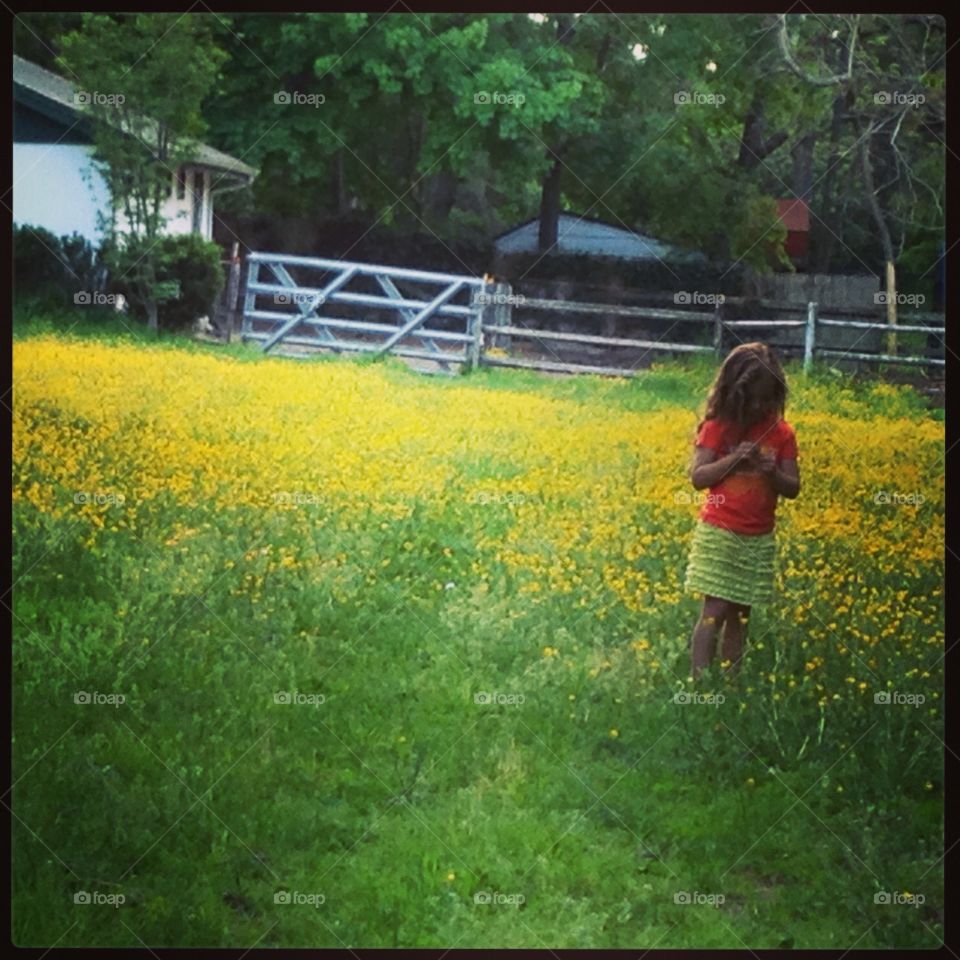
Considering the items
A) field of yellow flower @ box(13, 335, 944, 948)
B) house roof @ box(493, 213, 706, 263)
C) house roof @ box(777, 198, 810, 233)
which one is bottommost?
field of yellow flower @ box(13, 335, 944, 948)

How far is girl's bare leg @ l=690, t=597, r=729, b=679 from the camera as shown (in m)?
4.22

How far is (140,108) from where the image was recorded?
428 centimetres

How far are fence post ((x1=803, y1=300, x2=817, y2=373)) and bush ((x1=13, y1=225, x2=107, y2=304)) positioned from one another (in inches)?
65.3

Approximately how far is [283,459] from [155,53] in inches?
38.2

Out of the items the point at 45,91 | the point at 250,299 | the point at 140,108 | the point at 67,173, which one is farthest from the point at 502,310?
the point at 45,91

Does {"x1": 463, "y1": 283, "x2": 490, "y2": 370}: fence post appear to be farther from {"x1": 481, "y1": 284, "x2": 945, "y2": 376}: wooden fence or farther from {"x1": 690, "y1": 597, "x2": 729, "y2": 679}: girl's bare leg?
{"x1": 690, "y1": 597, "x2": 729, "y2": 679}: girl's bare leg

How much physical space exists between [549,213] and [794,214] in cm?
56

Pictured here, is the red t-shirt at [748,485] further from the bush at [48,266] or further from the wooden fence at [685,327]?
→ the bush at [48,266]

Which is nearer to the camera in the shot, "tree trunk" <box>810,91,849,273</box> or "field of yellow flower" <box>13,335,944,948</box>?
"field of yellow flower" <box>13,335,944,948</box>

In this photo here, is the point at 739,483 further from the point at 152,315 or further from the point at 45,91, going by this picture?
the point at 45,91

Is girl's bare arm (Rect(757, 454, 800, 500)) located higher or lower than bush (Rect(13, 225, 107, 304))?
lower

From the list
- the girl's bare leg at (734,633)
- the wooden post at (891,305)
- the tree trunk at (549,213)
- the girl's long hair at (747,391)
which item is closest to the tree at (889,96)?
the wooden post at (891,305)

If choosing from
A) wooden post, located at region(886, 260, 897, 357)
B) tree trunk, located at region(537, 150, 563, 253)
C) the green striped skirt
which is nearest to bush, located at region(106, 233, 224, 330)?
tree trunk, located at region(537, 150, 563, 253)

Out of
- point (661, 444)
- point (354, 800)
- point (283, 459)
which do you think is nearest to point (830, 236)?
point (661, 444)
